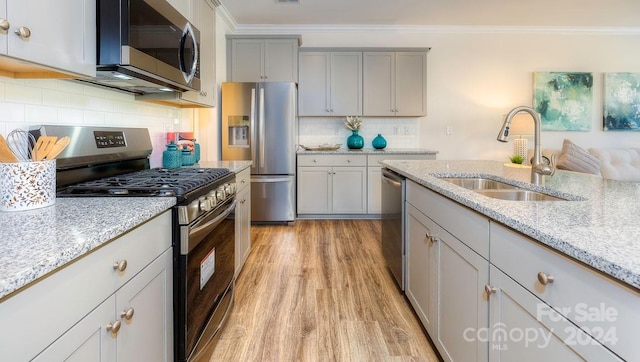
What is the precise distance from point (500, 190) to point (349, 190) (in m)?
2.91

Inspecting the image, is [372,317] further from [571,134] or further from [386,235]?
[571,134]

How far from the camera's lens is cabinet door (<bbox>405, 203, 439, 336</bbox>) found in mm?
1755

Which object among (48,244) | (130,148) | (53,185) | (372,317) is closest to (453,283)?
(372,317)

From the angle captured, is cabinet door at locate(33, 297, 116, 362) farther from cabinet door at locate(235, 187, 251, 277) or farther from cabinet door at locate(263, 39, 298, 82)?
cabinet door at locate(263, 39, 298, 82)

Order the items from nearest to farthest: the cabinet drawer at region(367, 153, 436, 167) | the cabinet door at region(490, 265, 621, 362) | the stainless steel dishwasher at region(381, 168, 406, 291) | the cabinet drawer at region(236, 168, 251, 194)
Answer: the cabinet door at region(490, 265, 621, 362) → the stainless steel dishwasher at region(381, 168, 406, 291) → the cabinet drawer at region(236, 168, 251, 194) → the cabinet drawer at region(367, 153, 436, 167)

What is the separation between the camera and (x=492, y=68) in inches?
199

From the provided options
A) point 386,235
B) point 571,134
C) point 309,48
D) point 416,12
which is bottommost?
point 386,235

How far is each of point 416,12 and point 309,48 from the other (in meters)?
1.37

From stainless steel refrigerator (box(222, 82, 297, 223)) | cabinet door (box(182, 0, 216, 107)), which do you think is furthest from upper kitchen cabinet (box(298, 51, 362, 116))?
cabinet door (box(182, 0, 216, 107))

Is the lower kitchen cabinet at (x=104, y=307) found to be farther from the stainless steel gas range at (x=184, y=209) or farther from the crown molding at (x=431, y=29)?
the crown molding at (x=431, y=29)

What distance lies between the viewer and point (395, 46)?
493 cm

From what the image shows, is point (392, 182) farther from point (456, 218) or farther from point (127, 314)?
point (127, 314)

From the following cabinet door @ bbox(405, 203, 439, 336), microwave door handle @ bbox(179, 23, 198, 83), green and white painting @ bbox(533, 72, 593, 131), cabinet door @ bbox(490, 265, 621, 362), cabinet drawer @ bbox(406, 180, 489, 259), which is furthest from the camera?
green and white painting @ bbox(533, 72, 593, 131)

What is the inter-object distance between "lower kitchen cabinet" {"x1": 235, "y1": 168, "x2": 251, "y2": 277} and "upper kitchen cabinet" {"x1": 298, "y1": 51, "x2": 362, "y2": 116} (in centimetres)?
212
